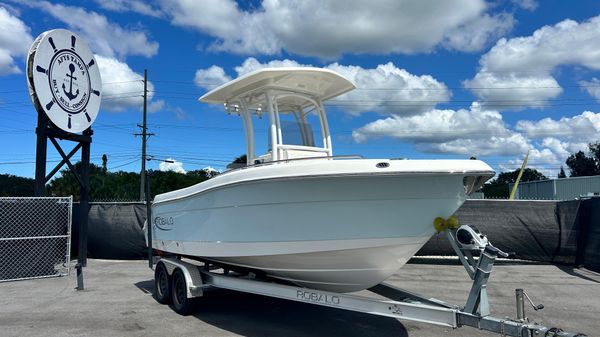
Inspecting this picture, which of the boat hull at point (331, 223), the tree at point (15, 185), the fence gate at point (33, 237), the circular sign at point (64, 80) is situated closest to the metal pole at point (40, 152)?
the circular sign at point (64, 80)

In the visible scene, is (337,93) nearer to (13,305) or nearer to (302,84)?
(302,84)

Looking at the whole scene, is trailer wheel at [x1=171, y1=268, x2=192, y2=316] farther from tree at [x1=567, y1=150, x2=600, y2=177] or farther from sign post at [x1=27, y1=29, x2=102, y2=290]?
tree at [x1=567, y1=150, x2=600, y2=177]

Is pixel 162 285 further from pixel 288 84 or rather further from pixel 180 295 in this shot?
pixel 288 84

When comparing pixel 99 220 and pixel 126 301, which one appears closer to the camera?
pixel 126 301

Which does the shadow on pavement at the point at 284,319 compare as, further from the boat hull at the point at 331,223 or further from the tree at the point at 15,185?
the tree at the point at 15,185

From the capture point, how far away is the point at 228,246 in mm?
5629

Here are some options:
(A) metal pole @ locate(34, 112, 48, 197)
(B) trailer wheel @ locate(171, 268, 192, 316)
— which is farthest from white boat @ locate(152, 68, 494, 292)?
(A) metal pole @ locate(34, 112, 48, 197)

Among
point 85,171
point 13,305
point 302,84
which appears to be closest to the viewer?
point 302,84

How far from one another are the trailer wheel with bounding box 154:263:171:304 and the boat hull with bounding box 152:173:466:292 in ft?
5.59

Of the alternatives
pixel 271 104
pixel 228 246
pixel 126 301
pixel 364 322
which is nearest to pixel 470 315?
pixel 364 322

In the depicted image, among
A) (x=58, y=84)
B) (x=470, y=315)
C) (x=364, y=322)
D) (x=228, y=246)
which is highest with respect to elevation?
(x=58, y=84)

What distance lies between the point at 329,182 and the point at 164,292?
3.89 meters

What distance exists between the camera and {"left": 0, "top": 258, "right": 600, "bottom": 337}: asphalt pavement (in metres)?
5.68

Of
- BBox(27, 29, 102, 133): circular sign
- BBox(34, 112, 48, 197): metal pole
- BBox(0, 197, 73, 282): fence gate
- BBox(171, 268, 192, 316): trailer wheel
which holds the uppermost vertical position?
BBox(27, 29, 102, 133): circular sign
